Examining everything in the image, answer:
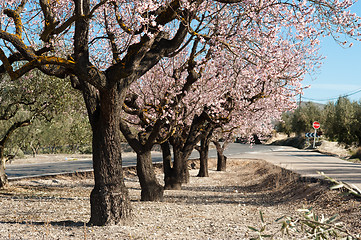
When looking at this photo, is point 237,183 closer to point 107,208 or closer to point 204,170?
point 204,170

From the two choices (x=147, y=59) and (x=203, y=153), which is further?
(x=203, y=153)

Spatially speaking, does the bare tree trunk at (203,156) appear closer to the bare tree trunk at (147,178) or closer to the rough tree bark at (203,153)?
the rough tree bark at (203,153)

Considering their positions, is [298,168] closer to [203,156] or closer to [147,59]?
[203,156]

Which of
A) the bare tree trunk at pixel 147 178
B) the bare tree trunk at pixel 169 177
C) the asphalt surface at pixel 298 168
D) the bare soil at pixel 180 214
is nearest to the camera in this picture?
the bare soil at pixel 180 214

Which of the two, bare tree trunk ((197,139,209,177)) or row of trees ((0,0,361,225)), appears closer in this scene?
row of trees ((0,0,361,225))

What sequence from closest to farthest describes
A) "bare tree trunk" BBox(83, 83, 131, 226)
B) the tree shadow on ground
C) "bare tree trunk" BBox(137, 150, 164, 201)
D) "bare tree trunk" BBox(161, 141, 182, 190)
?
the tree shadow on ground, "bare tree trunk" BBox(83, 83, 131, 226), "bare tree trunk" BBox(137, 150, 164, 201), "bare tree trunk" BBox(161, 141, 182, 190)

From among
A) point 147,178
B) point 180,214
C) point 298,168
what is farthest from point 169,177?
point 180,214

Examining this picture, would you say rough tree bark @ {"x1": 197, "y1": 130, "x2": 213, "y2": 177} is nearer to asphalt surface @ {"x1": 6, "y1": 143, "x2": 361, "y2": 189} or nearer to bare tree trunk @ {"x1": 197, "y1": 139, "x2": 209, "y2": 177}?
bare tree trunk @ {"x1": 197, "y1": 139, "x2": 209, "y2": 177}

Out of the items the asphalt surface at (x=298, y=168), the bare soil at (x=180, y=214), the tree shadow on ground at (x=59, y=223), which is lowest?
the bare soil at (x=180, y=214)

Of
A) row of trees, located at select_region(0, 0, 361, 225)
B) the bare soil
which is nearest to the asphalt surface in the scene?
the bare soil

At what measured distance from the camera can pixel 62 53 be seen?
12469mm

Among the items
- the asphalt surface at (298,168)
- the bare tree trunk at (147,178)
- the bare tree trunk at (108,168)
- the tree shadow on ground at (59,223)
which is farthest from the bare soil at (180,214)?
the asphalt surface at (298,168)

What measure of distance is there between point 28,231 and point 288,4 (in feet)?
25.5

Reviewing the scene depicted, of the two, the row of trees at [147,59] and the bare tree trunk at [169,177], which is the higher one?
the row of trees at [147,59]
